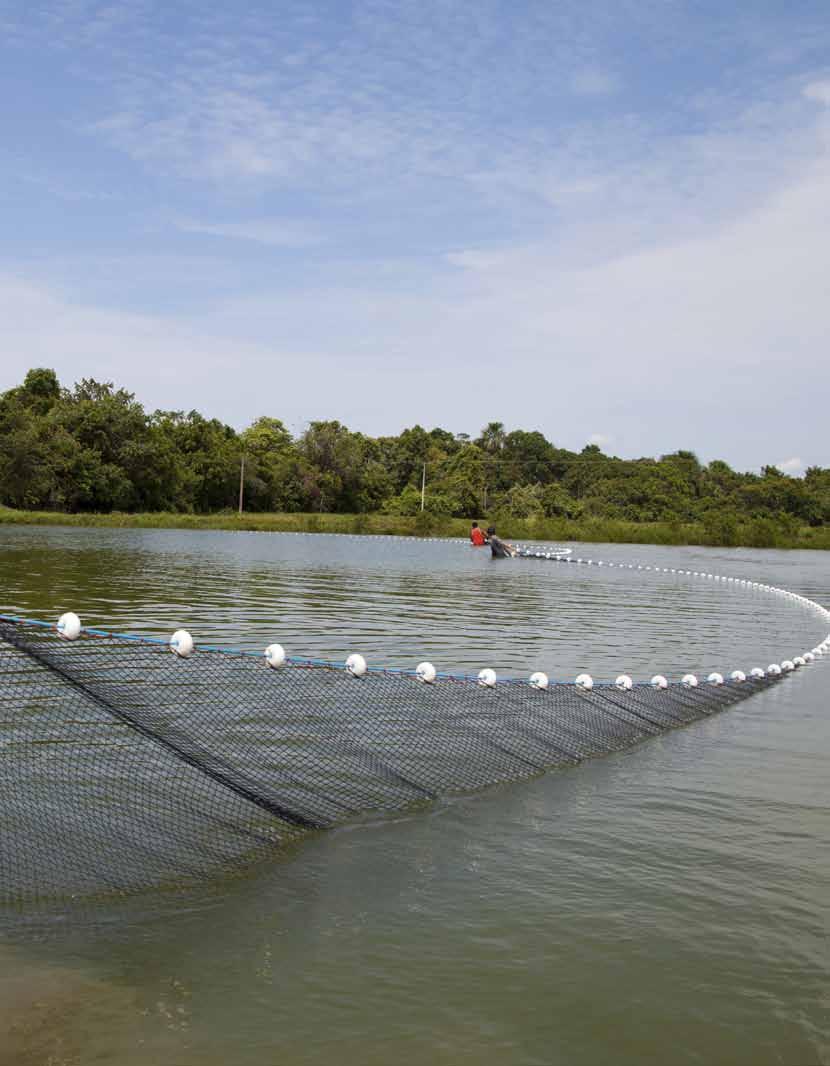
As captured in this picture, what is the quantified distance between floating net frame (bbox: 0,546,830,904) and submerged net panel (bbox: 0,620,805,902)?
1 cm

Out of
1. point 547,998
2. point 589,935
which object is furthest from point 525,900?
point 547,998

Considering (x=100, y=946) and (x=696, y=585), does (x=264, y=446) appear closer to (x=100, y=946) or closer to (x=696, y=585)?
(x=696, y=585)

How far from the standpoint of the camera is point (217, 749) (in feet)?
23.0

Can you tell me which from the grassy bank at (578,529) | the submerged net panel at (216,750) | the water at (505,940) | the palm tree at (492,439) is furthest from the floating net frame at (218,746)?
the palm tree at (492,439)

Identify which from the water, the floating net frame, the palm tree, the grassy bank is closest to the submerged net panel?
the floating net frame

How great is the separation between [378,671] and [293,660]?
2.49 ft

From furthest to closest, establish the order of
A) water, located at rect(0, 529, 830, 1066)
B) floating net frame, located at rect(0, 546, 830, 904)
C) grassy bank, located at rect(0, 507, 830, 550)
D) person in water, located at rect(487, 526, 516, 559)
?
grassy bank, located at rect(0, 507, 830, 550) → person in water, located at rect(487, 526, 516, 559) → floating net frame, located at rect(0, 546, 830, 904) → water, located at rect(0, 529, 830, 1066)

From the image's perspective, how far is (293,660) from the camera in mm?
7059

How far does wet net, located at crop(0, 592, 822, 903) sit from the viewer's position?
18.8ft

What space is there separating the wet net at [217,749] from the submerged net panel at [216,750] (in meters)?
0.01

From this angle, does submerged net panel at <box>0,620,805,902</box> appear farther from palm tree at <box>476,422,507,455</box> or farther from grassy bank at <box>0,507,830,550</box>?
palm tree at <box>476,422,507,455</box>

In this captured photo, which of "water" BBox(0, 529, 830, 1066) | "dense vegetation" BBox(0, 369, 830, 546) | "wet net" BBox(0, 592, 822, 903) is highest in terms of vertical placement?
"dense vegetation" BBox(0, 369, 830, 546)

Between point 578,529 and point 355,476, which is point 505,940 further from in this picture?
point 355,476

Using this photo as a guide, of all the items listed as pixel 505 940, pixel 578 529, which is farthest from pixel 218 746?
pixel 578 529
